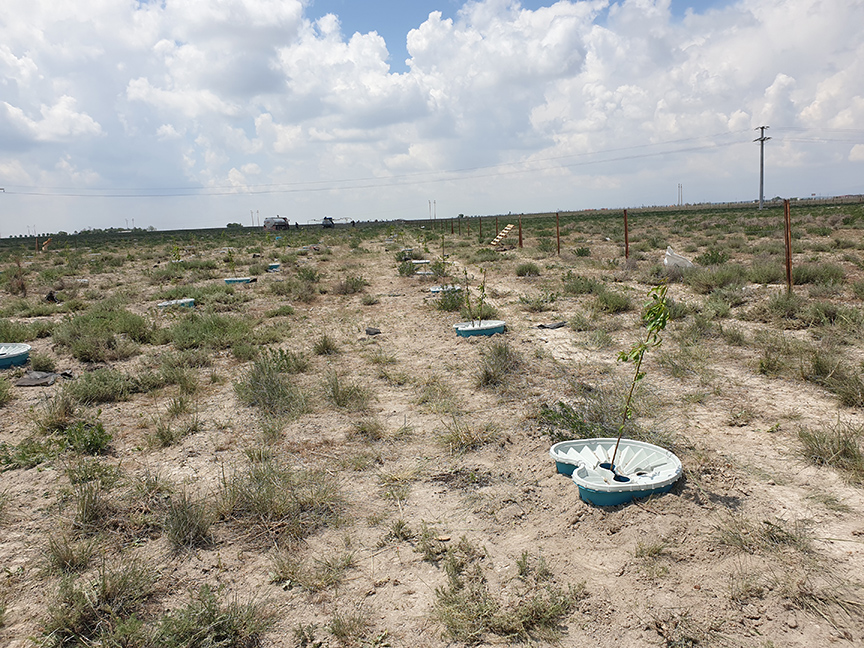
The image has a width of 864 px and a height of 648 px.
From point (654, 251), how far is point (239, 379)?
17354mm

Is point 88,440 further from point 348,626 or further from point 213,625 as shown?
point 348,626

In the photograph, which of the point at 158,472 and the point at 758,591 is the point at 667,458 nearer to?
the point at 758,591

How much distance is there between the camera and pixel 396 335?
9.04 meters

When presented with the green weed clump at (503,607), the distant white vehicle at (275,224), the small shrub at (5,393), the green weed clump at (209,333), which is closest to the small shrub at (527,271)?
the green weed clump at (209,333)

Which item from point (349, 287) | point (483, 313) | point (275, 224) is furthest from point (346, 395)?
point (275, 224)

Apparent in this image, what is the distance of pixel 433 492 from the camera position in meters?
3.95

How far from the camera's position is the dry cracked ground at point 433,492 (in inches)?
105

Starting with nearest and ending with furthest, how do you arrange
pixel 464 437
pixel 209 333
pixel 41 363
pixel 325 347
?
1. pixel 464 437
2. pixel 41 363
3. pixel 325 347
4. pixel 209 333

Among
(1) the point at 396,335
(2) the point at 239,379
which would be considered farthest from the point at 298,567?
(1) the point at 396,335

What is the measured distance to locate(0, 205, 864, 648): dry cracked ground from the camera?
267 centimetres

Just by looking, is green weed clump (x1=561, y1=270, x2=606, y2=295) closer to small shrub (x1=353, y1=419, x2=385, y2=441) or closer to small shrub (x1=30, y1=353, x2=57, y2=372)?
small shrub (x1=353, y1=419, x2=385, y2=441)

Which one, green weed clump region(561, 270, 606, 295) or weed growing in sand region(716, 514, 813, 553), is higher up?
green weed clump region(561, 270, 606, 295)

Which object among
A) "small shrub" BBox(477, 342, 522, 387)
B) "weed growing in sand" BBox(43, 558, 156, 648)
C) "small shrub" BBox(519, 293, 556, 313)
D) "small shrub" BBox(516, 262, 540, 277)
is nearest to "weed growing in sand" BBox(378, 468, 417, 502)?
"weed growing in sand" BBox(43, 558, 156, 648)

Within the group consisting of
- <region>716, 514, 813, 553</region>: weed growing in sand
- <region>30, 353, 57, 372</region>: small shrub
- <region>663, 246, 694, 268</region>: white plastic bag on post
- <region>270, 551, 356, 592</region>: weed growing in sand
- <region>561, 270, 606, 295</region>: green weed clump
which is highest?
<region>663, 246, 694, 268</region>: white plastic bag on post
